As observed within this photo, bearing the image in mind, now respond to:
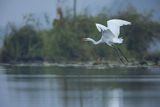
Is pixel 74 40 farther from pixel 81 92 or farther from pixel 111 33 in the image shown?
pixel 81 92

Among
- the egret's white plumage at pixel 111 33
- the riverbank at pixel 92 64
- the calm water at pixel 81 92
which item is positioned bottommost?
the riverbank at pixel 92 64

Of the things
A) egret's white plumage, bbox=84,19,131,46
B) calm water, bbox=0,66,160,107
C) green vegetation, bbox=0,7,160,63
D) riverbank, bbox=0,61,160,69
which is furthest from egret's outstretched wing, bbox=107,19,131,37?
green vegetation, bbox=0,7,160,63

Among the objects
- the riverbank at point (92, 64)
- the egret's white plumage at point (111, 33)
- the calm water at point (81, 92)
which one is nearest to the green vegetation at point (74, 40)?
the riverbank at point (92, 64)

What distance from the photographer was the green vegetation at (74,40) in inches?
1309

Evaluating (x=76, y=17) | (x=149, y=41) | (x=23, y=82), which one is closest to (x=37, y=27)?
(x=76, y=17)

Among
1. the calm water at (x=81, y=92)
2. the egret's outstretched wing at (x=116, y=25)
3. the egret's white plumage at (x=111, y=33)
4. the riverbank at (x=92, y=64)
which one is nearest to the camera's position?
the calm water at (x=81, y=92)

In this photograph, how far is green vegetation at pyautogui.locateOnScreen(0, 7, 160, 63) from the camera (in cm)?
3325

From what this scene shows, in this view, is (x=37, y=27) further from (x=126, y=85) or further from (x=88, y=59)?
(x=126, y=85)

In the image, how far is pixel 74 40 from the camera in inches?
1436

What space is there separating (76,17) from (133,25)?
4881 millimetres

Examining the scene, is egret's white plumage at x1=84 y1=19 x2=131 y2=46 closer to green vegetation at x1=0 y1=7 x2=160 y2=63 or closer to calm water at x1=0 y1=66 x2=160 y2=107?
calm water at x1=0 y1=66 x2=160 y2=107

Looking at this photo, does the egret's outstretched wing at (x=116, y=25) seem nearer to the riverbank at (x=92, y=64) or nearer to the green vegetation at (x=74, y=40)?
the riverbank at (x=92, y=64)

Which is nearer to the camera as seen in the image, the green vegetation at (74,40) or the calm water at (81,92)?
the calm water at (81,92)

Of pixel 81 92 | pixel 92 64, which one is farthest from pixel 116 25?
pixel 92 64
